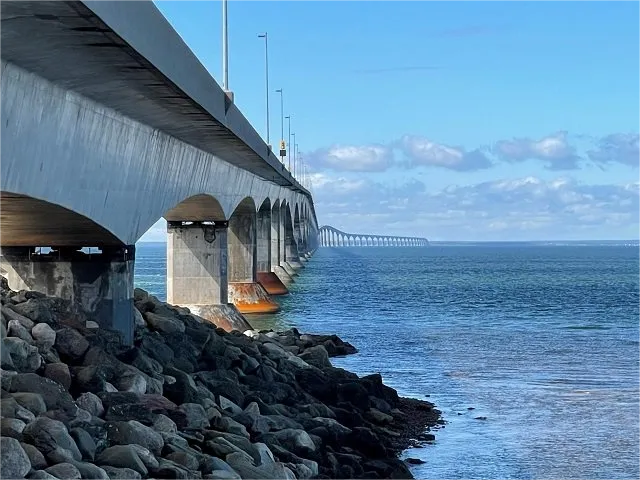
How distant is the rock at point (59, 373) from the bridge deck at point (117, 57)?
3878 mm

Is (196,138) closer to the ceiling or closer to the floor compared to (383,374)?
closer to the ceiling

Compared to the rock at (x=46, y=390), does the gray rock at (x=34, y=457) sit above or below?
below

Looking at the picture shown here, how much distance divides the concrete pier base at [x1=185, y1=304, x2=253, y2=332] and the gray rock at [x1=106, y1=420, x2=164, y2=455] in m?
25.2

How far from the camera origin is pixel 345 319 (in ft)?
172

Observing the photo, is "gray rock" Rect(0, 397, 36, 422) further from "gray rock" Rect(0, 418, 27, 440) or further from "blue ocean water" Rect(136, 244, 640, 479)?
"blue ocean water" Rect(136, 244, 640, 479)

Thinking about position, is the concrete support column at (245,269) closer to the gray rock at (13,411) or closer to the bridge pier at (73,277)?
the bridge pier at (73,277)

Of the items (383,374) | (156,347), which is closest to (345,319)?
(383,374)

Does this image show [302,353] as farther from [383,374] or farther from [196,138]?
[196,138]

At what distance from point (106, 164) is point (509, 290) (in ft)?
225

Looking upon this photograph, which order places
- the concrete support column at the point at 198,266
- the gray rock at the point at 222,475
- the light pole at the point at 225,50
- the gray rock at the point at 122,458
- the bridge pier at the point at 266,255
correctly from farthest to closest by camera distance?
the bridge pier at the point at 266,255 → the concrete support column at the point at 198,266 → the light pole at the point at 225,50 → the gray rock at the point at 222,475 → the gray rock at the point at 122,458

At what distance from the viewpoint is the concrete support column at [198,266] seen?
41125mm

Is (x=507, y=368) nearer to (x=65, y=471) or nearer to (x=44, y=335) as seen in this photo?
(x=44, y=335)

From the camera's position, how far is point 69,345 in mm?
17016

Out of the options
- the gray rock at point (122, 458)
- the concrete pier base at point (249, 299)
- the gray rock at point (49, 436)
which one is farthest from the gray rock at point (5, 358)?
the concrete pier base at point (249, 299)
